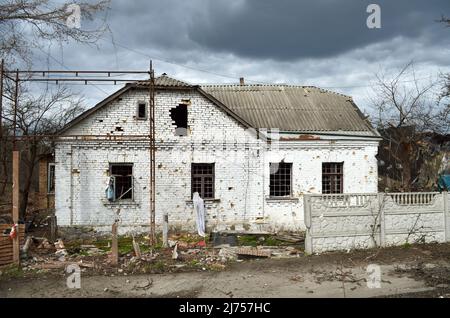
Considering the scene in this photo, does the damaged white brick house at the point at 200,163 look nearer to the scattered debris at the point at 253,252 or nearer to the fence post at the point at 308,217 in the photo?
the scattered debris at the point at 253,252

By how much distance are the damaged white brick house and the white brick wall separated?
4 cm

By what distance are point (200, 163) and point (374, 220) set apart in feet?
20.8

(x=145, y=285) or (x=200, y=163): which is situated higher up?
(x=200, y=163)

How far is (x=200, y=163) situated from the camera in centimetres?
1351

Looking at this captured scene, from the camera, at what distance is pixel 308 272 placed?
26.5ft

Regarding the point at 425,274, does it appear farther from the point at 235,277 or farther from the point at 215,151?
the point at 215,151

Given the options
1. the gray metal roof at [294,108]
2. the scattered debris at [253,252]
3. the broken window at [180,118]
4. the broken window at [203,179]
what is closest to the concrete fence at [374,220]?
the scattered debris at [253,252]

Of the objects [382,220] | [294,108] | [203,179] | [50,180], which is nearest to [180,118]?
[203,179]

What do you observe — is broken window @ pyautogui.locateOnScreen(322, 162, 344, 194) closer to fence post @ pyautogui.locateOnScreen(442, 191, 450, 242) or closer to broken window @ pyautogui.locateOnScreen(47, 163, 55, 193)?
fence post @ pyautogui.locateOnScreen(442, 191, 450, 242)

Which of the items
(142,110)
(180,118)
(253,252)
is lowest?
(253,252)

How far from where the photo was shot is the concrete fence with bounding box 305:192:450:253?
948cm

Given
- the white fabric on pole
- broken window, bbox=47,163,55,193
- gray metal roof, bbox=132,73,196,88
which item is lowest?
the white fabric on pole

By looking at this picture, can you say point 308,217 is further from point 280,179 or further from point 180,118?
point 180,118

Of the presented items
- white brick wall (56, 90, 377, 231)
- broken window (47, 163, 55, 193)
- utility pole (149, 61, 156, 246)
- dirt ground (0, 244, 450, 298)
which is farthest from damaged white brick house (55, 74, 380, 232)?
broken window (47, 163, 55, 193)
